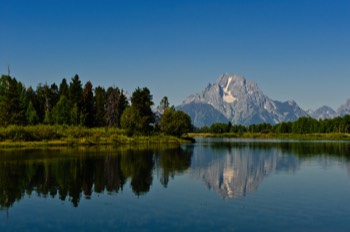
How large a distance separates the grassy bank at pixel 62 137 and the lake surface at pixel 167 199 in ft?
142

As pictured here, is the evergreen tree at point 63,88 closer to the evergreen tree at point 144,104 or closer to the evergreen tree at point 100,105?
the evergreen tree at point 100,105

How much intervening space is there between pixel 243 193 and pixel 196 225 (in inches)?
531

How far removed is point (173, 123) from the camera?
14962cm

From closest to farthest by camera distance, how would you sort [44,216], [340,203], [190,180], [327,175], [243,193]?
1. [44,216]
2. [340,203]
3. [243,193]
4. [190,180]
5. [327,175]

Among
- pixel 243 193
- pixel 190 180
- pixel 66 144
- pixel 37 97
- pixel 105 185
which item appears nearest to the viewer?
Result: pixel 243 193

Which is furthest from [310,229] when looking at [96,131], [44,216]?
[96,131]

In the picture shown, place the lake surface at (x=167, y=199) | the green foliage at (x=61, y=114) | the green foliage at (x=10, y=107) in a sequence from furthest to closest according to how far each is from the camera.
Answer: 1. the green foliage at (x=61, y=114)
2. the green foliage at (x=10, y=107)
3. the lake surface at (x=167, y=199)

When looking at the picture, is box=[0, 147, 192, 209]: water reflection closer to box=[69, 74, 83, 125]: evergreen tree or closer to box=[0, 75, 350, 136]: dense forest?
box=[0, 75, 350, 136]: dense forest

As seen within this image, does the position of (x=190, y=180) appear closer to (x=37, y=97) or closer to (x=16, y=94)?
(x=16, y=94)

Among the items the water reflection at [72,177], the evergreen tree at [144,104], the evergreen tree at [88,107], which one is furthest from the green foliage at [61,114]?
the water reflection at [72,177]

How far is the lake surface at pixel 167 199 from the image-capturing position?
25.4 m

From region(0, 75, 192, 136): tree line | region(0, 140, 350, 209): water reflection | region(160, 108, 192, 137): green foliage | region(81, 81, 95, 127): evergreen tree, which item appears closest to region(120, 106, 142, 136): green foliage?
region(0, 75, 192, 136): tree line

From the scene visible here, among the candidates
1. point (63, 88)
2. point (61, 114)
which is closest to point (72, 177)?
point (61, 114)

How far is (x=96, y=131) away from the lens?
4769 inches
